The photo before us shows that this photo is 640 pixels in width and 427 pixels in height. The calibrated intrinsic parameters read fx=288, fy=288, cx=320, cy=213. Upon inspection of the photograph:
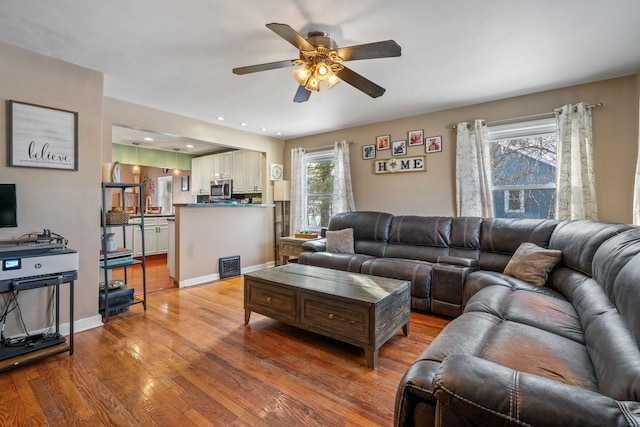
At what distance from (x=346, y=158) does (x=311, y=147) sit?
0.86 metres

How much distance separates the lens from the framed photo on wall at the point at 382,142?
442 centimetres

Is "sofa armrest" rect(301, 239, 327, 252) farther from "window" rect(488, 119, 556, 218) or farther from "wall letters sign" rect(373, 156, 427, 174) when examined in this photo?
"window" rect(488, 119, 556, 218)

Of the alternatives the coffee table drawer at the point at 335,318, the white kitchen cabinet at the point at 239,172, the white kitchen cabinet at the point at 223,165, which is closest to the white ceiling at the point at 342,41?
the coffee table drawer at the point at 335,318

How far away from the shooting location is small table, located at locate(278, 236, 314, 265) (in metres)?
4.71

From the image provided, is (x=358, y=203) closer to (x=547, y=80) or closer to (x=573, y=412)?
(x=547, y=80)

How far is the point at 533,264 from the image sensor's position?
98.8 inches

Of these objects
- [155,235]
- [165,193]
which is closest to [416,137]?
[155,235]

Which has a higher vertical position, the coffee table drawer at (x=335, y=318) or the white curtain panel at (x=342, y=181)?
the white curtain panel at (x=342, y=181)

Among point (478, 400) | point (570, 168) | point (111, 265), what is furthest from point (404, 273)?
point (111, 265)

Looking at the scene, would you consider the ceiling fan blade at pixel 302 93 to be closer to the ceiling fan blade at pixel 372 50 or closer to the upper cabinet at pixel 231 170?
the ceiling fan blade at pixel 372 50

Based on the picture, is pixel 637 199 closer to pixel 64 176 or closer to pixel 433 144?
pixel 433 144

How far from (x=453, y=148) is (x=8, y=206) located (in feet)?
15.0

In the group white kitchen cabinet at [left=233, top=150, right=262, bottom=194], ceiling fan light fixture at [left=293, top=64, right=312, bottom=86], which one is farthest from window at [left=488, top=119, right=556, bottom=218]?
white kitchen cabinet at [left=233, top=150, right=262, bottom=194]

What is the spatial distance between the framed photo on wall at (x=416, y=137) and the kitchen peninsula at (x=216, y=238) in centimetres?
269
